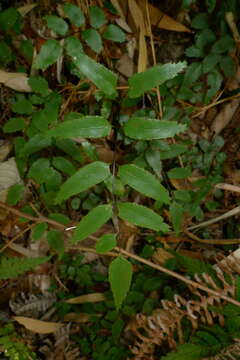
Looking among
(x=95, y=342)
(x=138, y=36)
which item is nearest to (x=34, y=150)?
(x=138, y=36)

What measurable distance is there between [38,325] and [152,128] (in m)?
1.16

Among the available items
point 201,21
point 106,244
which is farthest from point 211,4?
point 106,244

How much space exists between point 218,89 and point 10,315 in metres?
1.46

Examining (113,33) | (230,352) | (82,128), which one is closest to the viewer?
(82,128)

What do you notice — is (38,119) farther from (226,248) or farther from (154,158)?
(226,248)

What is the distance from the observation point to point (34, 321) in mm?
1618

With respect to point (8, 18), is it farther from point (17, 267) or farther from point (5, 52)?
point (17, 267)

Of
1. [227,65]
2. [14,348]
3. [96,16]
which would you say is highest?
[96,16]

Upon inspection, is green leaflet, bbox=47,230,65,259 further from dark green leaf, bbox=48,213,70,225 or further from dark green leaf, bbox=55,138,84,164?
dark green leaf, bbox=55,138,84,164

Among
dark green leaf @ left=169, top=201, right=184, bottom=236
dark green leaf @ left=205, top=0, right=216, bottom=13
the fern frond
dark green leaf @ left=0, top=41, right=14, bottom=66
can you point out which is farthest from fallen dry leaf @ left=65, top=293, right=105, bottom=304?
dark green leaf @ left=205, top=0, right=216, bottom=13

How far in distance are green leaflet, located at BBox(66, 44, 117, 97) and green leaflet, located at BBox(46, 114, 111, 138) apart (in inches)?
4.5

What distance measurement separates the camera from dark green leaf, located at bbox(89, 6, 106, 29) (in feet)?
4.29

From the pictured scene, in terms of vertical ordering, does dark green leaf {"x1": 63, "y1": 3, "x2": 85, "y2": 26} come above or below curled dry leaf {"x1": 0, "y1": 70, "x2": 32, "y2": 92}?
above

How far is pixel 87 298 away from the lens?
5.56ft
